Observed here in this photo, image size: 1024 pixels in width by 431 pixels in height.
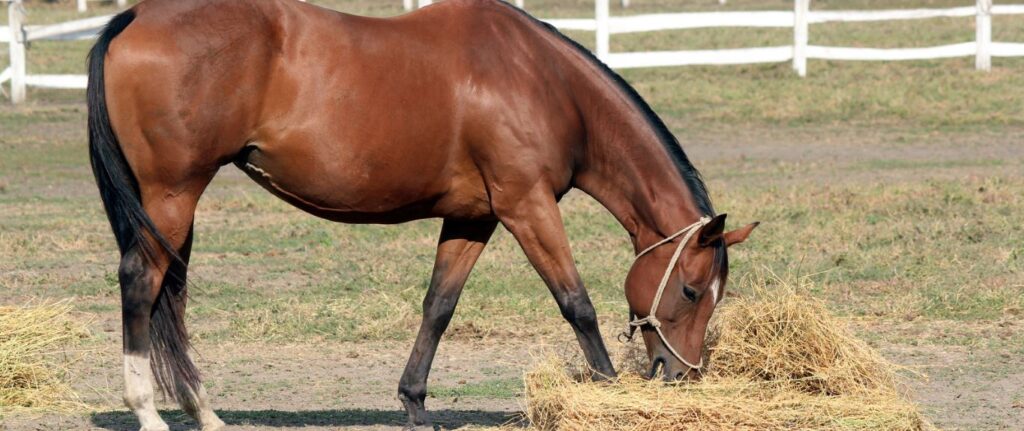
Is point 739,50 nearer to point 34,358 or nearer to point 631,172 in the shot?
point 631,172

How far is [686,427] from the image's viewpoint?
5.66 metres

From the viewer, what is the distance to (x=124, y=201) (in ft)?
19.1

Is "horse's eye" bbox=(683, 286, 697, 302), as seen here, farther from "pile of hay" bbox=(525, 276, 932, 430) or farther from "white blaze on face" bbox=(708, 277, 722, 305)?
"pile of hay" bbox=(525, 276, 932, 430)

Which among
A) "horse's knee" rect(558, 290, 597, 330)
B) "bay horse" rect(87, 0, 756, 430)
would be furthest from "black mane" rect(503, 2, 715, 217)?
"horse's knee" rect(558, 290, 597, 330)

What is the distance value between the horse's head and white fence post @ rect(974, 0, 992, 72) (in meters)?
14.2

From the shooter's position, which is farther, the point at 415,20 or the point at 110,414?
the point at 110,414

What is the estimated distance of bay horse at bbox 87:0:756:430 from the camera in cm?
585

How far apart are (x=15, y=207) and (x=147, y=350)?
7133mm

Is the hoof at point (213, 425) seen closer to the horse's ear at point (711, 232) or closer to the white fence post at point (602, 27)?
the horse's ear at point (711, 232)

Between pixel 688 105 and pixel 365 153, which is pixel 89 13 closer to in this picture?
pixel 688 105

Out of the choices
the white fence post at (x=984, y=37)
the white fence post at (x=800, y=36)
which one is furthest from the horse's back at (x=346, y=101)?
the white fence post at (x=984, y=37)

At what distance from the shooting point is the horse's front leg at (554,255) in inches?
239

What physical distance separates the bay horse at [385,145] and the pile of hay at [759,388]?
0.18 metres

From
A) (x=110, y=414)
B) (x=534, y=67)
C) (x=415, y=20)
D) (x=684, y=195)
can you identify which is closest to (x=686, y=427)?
(x=684, y=195)
